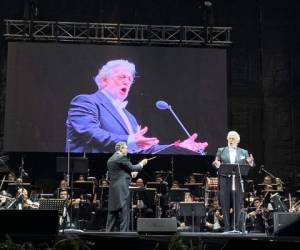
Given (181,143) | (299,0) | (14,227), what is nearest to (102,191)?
(181,143)

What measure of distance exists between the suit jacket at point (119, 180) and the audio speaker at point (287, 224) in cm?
297

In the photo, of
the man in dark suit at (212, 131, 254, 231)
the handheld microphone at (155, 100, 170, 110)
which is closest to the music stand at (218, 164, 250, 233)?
the man in dark suit at (212, 131, 254, 231)

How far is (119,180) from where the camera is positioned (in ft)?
32.7

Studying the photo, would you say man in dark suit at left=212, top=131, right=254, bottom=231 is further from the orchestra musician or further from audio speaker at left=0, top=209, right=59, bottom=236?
audio speaker at left=0, top=209, right=59, bottom=236

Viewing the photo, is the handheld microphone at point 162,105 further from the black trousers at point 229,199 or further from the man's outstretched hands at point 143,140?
the black trousers at point 229,199

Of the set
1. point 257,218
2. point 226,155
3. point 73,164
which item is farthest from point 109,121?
point 226,155

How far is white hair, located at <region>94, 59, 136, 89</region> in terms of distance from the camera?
15.5 metres

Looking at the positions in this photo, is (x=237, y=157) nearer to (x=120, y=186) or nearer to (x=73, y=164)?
(x=120, y=186)

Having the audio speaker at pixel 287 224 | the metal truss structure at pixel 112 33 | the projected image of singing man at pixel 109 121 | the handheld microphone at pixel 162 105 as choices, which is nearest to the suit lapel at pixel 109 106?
the projected image of singing man at pixel 109 121

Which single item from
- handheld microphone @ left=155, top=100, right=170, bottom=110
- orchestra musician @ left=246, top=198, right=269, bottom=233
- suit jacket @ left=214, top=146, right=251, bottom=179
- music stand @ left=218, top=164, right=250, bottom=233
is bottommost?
orchestra musician @ left=246, top=198, right=269, bottom=233

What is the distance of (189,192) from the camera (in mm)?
13727

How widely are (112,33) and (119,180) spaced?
271 inches

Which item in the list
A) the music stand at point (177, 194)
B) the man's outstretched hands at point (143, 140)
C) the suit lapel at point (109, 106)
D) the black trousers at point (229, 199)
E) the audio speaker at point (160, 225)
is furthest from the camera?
the suit lapel at point (109, 106)

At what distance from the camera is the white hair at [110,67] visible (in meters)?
15.5
